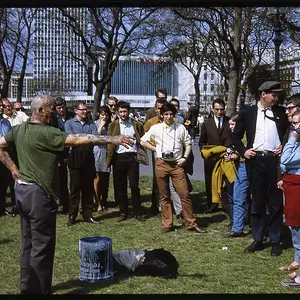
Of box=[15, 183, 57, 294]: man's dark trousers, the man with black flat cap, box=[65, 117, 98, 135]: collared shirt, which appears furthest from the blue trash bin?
box=[65, 117, 98, 135]: collared shirt

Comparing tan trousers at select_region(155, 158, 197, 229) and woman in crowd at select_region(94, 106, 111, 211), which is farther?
woman in crowd at select_region(94, 106, 111, 211)

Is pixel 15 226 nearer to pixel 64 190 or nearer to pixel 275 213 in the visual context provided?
pixel 64 190

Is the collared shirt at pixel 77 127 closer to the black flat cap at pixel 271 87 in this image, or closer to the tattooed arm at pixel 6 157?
the black flat cap at pixel 271 87

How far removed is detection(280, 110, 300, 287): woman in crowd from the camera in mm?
5113

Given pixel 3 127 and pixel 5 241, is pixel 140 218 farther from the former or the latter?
pixel 3 127

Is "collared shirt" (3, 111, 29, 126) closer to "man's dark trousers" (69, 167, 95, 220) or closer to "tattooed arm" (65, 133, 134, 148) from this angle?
"man's dark trousers" (69, 167, 95, 220)

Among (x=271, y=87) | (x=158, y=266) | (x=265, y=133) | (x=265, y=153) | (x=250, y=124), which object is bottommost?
(x=158, y=266)

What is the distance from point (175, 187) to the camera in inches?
292

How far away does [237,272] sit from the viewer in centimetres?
555

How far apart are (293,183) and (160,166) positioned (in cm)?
254

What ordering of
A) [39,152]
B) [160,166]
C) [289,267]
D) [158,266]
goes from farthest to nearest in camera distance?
[160,166] < [289,267] < [158,266] < [39,152]

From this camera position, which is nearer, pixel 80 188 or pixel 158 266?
pixel 158 266

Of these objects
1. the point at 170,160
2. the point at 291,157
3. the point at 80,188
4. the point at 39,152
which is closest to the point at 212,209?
the point at 170,160

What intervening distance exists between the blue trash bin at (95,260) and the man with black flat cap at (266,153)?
1920mm
